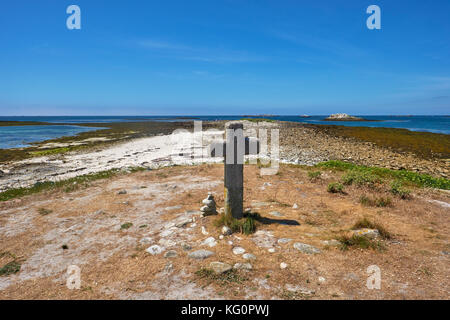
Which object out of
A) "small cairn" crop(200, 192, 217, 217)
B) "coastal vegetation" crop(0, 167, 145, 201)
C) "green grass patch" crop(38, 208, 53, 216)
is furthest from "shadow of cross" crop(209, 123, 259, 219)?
"coastal vegetation" crop(0, 167, 145, 201)

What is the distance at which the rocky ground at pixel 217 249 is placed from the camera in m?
4.09

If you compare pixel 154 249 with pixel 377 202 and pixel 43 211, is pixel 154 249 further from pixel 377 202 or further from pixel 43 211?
pixel 377 202

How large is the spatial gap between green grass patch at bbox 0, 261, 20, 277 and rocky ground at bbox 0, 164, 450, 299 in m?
0.02

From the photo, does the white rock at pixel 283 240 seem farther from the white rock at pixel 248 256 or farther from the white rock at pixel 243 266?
the white rock at pixel 243 266

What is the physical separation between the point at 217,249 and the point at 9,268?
4.28 meters

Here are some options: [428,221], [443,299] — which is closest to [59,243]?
[443,299]

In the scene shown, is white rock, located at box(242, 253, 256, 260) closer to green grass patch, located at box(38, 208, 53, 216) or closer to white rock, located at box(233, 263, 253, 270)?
white rock, located at box(233, 263, 253, 270)

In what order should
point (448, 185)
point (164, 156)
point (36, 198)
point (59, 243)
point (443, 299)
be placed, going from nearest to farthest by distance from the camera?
point (443, 299) → point (59, 243) → point (36, 198) → point (448, 185) → point (164, 156)

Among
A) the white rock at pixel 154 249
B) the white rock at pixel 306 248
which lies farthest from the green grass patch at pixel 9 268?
the white rock at pixel 306 248

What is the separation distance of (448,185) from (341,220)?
9318 mm

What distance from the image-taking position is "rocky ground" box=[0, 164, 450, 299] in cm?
409

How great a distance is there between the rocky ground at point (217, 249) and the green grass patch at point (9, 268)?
2 centimetres

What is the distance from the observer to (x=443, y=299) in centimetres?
364
